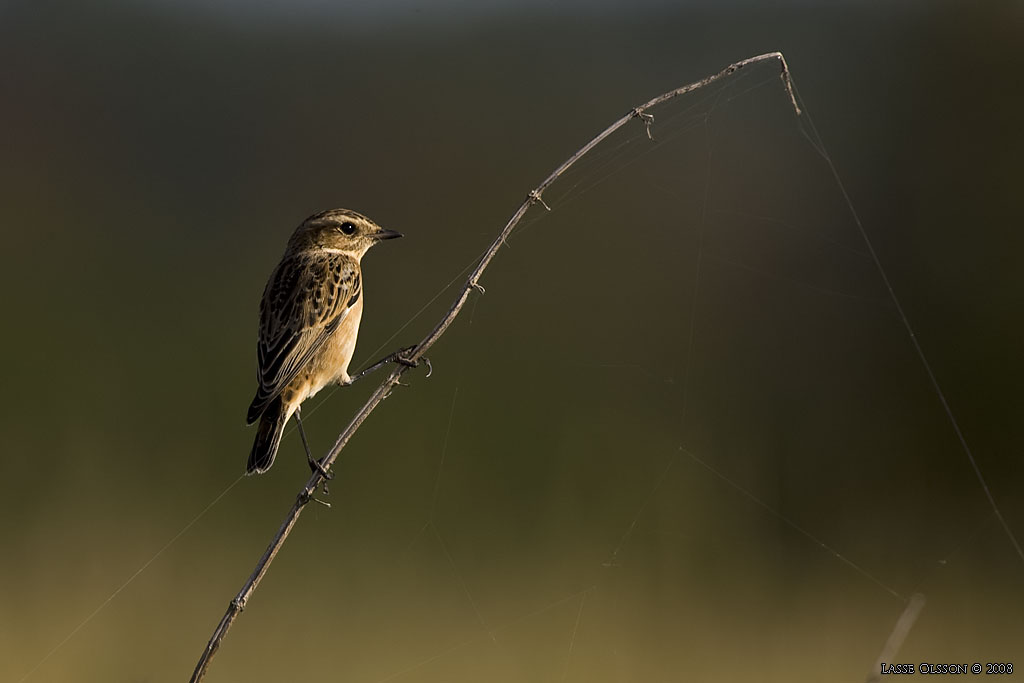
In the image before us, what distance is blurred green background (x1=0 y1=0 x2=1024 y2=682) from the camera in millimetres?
5871

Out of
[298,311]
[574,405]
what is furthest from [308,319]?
[574,405]

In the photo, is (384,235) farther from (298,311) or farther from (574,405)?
(574,405)

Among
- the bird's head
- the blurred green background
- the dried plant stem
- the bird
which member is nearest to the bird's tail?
the bird

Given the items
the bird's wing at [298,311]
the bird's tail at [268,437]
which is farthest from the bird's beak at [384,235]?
the bird's tail at [268,437]

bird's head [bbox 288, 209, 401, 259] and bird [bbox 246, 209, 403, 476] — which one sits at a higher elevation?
bird's head [bbox 288, 209, 401, 259]

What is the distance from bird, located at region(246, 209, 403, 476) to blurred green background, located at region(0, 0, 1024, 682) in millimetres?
1115

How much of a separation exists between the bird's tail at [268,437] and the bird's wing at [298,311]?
0.29 feet

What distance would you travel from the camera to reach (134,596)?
5.89 metres

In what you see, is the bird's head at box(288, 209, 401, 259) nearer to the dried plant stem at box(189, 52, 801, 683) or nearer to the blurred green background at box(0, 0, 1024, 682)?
the blurred green background at box(0, 0, 1024, 682)

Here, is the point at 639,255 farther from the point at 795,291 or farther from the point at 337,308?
the point at 337,308

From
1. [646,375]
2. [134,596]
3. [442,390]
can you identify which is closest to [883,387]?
[646,375]

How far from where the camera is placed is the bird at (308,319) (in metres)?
3.96

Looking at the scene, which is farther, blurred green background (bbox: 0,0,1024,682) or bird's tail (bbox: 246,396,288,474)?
blurred green background (bbox: 0,0,1024,682)

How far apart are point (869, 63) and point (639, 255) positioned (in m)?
4.66
